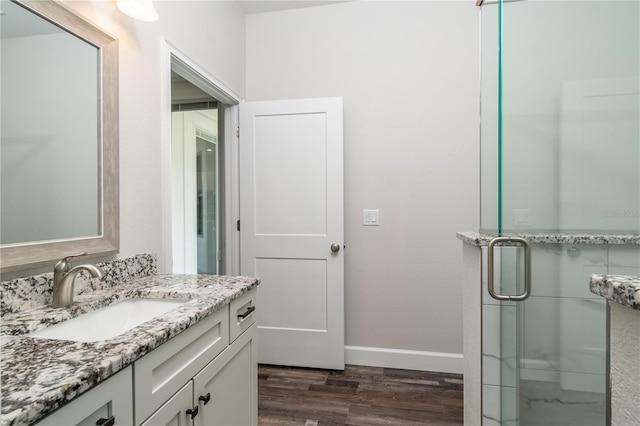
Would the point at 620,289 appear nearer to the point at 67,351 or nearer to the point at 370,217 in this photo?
the point at 67,351

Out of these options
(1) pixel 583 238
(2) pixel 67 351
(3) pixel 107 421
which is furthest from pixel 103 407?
(1) pixel 583 238

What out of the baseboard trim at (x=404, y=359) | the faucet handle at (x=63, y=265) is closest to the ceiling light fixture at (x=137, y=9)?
the faucet handle at (x=63, y=265)

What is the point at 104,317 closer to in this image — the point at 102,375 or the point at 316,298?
the point at 102,375

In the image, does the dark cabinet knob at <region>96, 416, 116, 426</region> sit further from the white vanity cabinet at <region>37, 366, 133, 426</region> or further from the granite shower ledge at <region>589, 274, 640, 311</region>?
the granite shower ledge at <region>589, 274, 640, 311</region>

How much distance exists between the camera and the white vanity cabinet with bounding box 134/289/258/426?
2.41 ft

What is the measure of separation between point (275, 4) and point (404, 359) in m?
2.92

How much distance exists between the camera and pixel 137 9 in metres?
1.21

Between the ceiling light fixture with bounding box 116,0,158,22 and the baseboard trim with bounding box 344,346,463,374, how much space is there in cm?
237

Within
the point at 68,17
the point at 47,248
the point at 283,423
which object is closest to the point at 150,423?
the point at 47,248

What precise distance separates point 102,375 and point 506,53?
1.55 m

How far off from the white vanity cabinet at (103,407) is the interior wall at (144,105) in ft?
2.51

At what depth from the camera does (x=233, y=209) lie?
237cm

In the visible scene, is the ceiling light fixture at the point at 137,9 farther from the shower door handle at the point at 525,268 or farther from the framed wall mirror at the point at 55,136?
the shower door handle at the point at 525,268

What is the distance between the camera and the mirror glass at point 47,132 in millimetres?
870
